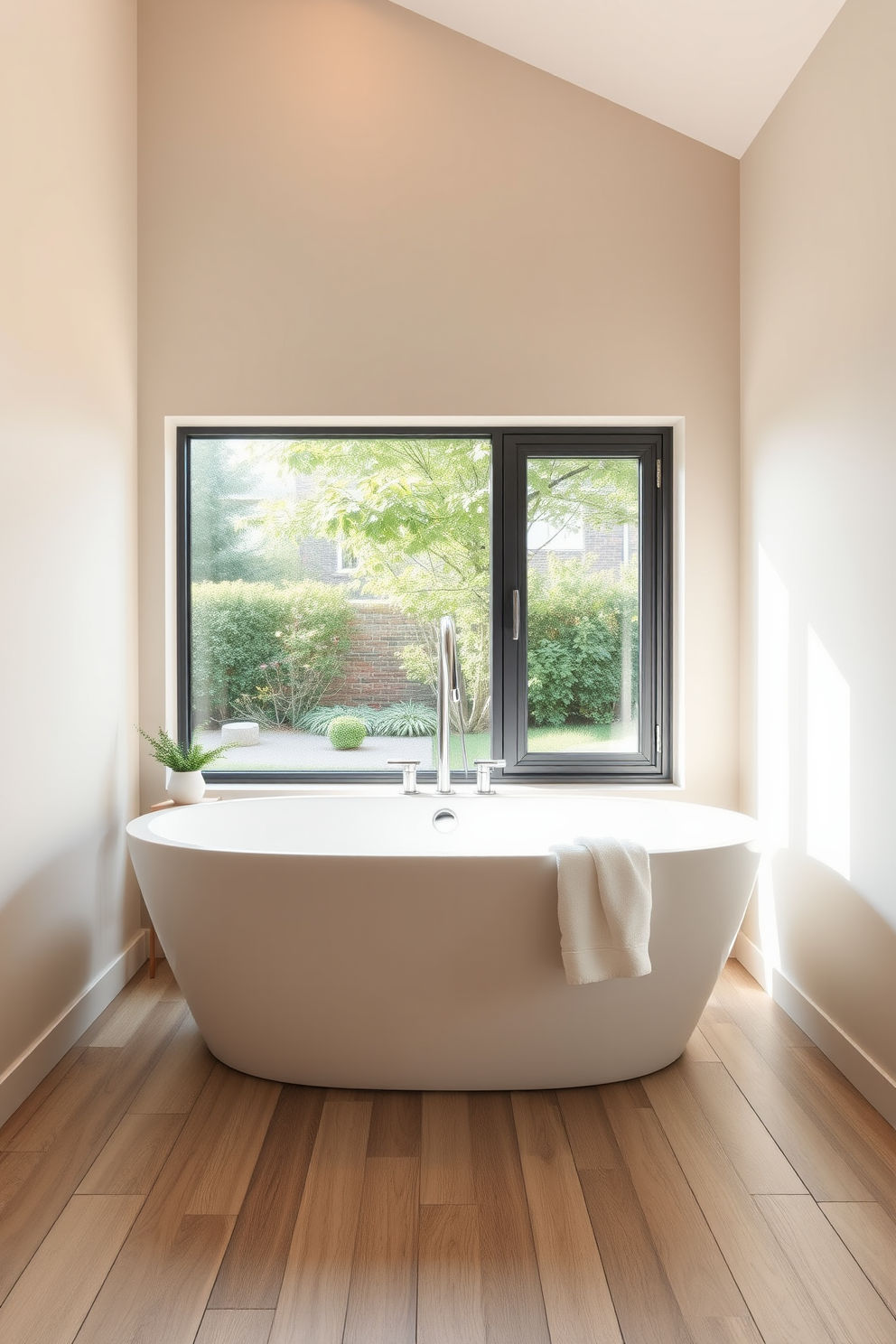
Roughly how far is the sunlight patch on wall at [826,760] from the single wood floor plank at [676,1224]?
2.97ft

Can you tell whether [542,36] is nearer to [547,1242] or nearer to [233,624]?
[233,624]

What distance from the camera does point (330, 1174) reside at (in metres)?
1.92

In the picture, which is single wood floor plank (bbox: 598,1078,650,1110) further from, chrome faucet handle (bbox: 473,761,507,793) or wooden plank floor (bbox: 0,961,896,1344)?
chrome faucet handle (bbox: 473,761,507,793)

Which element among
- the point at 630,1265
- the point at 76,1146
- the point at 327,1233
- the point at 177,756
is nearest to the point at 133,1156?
the point at 76,1146

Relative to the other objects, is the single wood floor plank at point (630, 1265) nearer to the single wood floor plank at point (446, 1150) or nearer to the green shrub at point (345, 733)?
the single wood floor plank at point (446, 1150)

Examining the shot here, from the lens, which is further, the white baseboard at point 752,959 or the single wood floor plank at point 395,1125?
the white baseboard at point 752,959

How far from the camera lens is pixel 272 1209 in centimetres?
180

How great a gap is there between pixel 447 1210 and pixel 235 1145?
53 centimetres

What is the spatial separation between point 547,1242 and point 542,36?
11.5ft

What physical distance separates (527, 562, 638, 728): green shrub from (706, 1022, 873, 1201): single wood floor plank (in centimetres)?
122

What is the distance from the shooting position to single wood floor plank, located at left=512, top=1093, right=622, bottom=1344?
1498 mm

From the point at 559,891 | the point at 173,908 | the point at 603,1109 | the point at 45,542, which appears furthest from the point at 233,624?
the point at 603,1109

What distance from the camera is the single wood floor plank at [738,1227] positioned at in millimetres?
1498

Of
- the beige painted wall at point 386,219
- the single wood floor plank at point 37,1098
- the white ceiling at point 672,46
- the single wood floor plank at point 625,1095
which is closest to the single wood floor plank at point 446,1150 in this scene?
the single wood floor plank at point 625,1095
